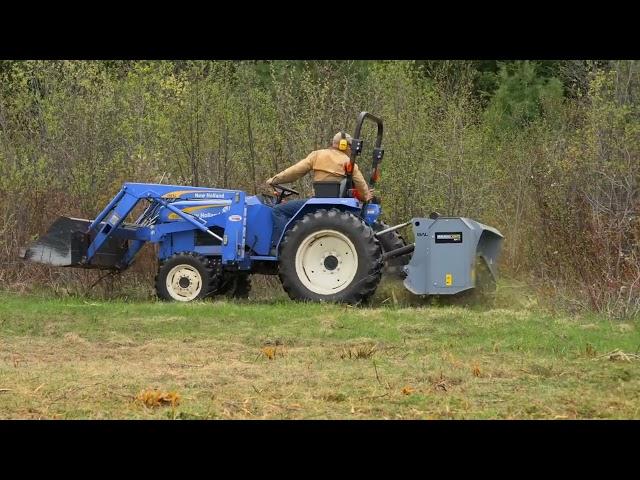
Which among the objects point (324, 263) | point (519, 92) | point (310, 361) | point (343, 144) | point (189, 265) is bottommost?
point (310, 361)

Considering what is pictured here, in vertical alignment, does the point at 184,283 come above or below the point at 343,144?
below

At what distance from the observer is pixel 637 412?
674 cm

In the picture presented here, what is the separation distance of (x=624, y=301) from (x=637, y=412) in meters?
5.12

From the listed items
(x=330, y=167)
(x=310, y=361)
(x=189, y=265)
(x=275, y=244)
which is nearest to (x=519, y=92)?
(x=330, y=167)

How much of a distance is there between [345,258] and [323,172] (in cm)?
114

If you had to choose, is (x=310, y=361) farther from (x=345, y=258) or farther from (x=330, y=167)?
(x=330, y=167)

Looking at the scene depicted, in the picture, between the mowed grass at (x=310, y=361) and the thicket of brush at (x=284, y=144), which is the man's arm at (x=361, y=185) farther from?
the thicket of brush at (x=284, y=144)

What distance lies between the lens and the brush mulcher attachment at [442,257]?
41.8 ft

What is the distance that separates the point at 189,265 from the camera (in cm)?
1345

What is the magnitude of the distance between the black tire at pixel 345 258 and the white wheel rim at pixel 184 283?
43.5 inches

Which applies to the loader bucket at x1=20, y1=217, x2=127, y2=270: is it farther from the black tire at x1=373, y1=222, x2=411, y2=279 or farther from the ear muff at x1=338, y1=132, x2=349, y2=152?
the black tire at x1=373, y1=222, x2=411, y2=279

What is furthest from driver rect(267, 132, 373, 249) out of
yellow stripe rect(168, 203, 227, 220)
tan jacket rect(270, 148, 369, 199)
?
yellow stripe rect(168, 203, 227, 220)

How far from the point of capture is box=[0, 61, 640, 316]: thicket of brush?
1527 centimetres
